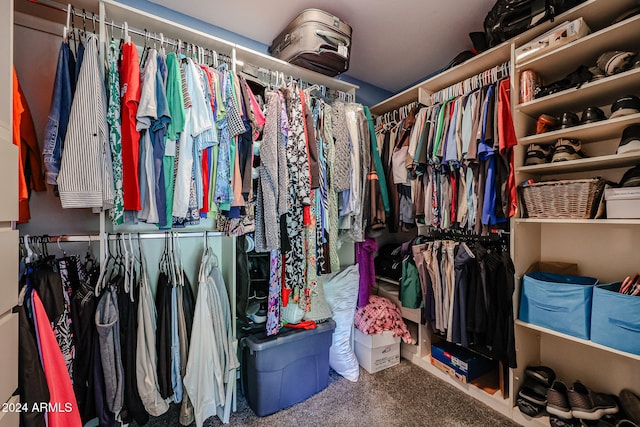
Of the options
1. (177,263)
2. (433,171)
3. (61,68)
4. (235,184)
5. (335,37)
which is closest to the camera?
(61,68)

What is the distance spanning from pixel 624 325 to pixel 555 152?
88cm

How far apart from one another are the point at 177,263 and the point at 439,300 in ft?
5.64

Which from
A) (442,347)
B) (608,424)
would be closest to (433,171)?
(442,347)

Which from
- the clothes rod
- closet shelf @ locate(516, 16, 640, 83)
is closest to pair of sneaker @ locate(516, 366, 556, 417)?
closet shelf @ locate(516, 16, 640, 83)

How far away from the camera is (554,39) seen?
55.1 inches

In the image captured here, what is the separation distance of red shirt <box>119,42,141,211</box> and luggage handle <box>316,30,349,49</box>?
1088mm

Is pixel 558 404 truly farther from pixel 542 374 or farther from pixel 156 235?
pixel 156 235

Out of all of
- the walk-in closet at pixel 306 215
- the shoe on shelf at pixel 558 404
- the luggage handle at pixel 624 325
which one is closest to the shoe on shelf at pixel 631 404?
the walk-in closet at pixel 306 215

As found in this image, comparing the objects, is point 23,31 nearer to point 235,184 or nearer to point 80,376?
point 235,184

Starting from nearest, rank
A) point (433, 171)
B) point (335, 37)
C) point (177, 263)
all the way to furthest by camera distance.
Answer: point (177, 263)
point (335, 37)
point (433, 171)

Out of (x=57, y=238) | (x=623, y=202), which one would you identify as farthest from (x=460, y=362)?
(x=57, y=238)

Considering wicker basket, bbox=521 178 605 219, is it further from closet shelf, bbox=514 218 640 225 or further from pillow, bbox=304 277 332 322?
pillow, bbox=304 277 332 322

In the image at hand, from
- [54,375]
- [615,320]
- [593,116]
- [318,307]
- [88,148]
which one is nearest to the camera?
[54,375]

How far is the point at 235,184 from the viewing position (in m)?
1.45
